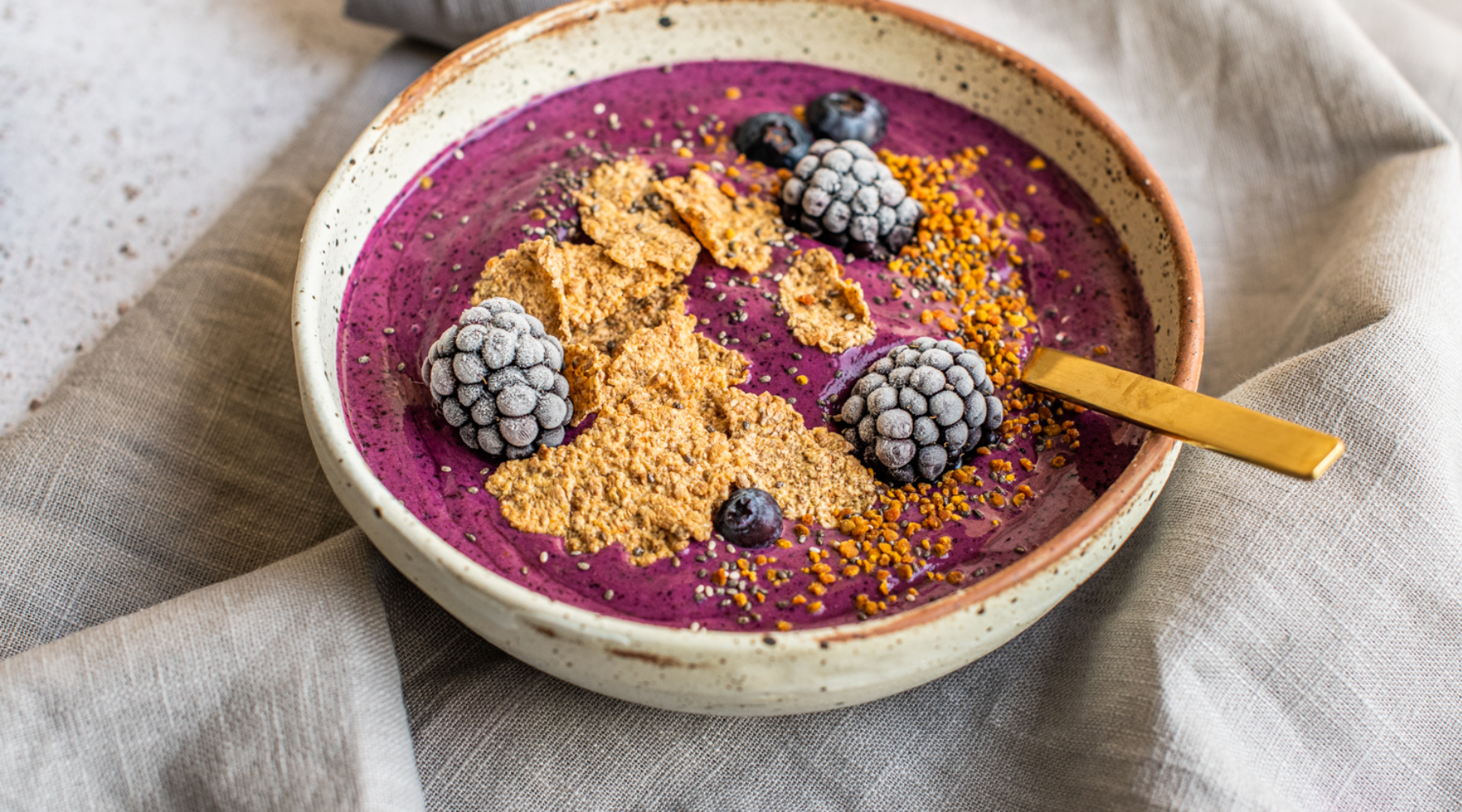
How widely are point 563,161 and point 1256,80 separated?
1.45m

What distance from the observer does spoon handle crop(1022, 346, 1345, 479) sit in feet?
3.67

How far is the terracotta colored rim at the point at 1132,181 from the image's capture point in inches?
44.4

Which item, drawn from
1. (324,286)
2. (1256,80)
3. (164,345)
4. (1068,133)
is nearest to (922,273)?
(1068,133)

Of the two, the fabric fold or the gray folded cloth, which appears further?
the gray folded cloth

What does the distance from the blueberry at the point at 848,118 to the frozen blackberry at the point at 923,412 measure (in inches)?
20.1

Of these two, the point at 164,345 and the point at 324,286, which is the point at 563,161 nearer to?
the point at 324,286

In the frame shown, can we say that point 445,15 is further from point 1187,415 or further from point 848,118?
point 1187,415

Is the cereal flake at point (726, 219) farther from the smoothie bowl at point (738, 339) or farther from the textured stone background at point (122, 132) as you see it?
the textured stone background at point (122, 132)

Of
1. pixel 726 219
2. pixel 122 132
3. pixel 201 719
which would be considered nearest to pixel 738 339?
pixel 726 219

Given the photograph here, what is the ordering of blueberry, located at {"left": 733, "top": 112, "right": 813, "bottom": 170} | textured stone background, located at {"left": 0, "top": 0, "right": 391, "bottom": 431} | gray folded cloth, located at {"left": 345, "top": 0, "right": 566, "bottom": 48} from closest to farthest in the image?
blueberry, located at {"left": 733, "top": 112, "right": 813, "bottom": 170} → textured stone background, located at {"left": 0, "top": 0, "right": 391, "bottom": 431} → gray folded cloth, located at {"left": 345, "top": 0, "right": 566, "bottom": 48}

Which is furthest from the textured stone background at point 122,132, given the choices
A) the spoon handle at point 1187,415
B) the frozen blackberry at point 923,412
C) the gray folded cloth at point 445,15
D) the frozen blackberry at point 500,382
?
the spoon handle at point 1187,415

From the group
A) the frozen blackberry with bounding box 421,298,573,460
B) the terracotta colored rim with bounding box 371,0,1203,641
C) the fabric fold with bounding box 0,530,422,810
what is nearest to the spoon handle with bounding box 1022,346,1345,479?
the terracotta colored rim with bounding box 371,0,1203,641

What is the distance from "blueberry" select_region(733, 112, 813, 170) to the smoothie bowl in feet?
0.05

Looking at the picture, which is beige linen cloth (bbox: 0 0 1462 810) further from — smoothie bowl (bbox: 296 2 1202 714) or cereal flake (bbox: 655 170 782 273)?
cereal flake (bbox: 655 170 782 273)
